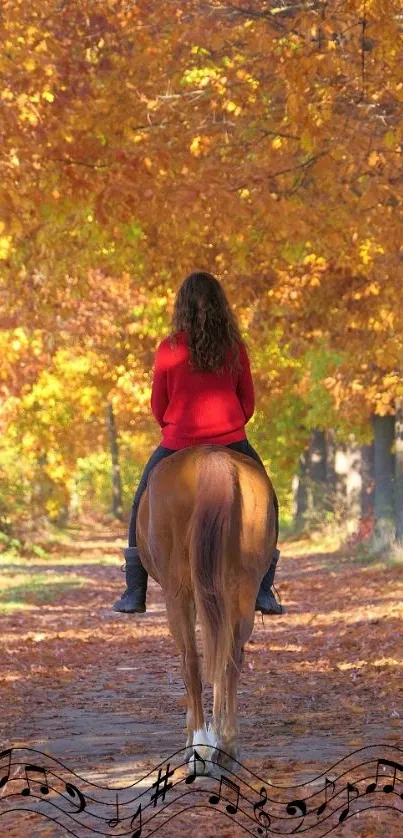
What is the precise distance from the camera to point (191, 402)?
9.12m

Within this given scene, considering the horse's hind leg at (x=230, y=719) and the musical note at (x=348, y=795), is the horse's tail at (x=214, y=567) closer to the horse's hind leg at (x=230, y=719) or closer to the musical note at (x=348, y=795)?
the horse's hind leg at (x=230, y=719)

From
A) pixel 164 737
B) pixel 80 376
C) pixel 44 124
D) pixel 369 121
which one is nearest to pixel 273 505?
pixel 164 737

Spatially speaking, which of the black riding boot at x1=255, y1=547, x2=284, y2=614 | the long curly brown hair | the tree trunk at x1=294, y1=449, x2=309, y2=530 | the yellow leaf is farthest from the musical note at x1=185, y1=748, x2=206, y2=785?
the tree trunk at x1=294, y1=449, x2=309, y2=530

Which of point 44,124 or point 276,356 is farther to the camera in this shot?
point 276,356

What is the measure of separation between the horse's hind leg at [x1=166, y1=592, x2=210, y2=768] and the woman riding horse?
54 cm

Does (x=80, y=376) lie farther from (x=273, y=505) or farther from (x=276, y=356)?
(x=273, y=505)

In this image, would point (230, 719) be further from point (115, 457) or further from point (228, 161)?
point (115, 457)

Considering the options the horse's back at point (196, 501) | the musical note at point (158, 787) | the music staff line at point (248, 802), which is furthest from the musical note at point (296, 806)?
the horse's back at point (196, 501)

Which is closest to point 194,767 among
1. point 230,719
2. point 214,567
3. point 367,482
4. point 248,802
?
point 230,719

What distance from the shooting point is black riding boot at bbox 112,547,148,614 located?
9.34 metres

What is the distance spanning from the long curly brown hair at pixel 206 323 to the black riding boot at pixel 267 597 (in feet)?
3.70

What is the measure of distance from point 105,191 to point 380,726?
757 centimetres

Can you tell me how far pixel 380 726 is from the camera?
10.4 m

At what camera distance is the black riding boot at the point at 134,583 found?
9.34 meters
